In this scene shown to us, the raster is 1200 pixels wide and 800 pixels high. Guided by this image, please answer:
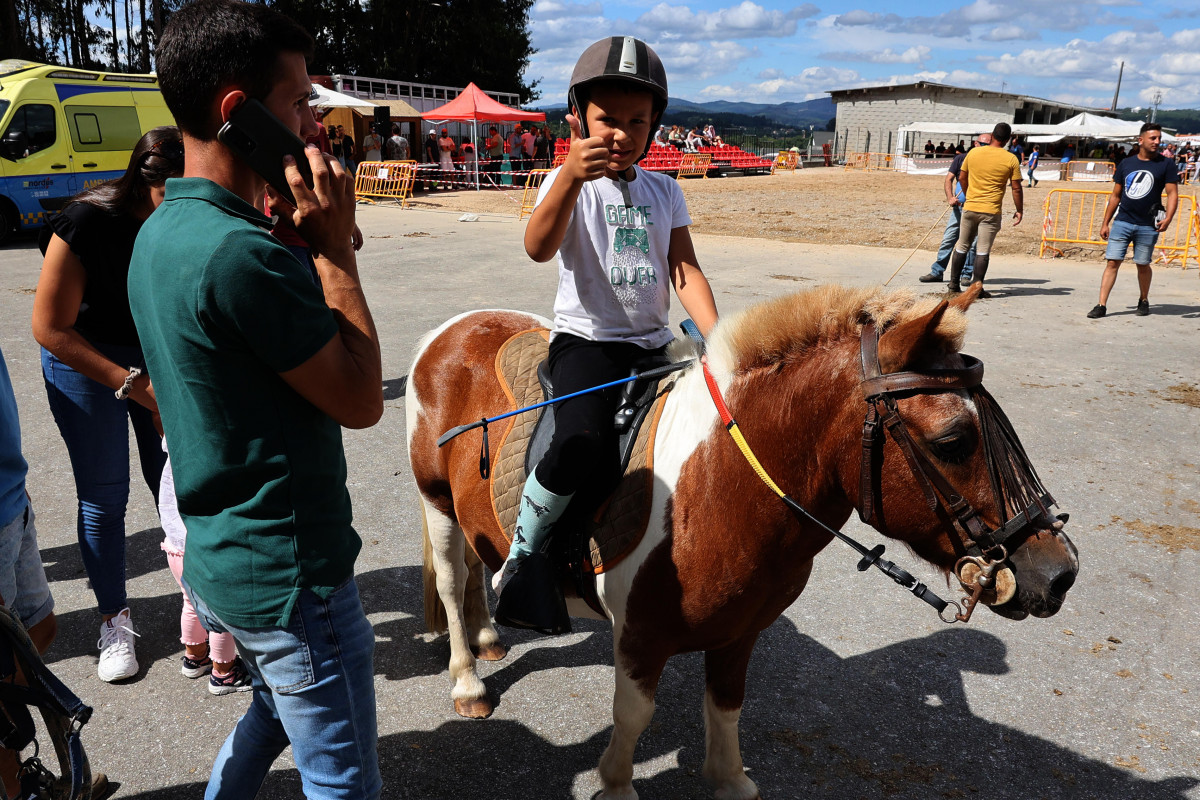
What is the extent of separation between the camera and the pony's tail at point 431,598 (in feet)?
11.3

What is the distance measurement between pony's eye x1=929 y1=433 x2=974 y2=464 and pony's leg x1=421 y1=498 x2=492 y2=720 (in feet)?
6.88

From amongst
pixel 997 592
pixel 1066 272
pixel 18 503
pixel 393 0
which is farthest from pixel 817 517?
pixel 393 0

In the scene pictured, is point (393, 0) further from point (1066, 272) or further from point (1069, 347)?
point (1069, 347)

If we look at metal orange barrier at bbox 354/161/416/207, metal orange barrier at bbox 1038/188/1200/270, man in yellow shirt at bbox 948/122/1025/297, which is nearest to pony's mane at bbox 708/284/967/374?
man in yellow shirt at bbox 948/122/1025/297

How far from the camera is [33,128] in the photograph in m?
13.8

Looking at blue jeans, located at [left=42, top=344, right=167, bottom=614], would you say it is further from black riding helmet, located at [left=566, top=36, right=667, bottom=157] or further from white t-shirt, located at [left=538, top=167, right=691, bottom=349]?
black riding helmet, located at [left=566, top=36, right=667, bottom=157]

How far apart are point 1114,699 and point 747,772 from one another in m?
1.63

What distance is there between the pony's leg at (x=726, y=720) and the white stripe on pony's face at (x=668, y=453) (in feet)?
1.46

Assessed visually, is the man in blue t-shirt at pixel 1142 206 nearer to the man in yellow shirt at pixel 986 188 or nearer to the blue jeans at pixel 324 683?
the man in yellow shirt at pixel 986 188

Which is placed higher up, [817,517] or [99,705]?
[817,517]

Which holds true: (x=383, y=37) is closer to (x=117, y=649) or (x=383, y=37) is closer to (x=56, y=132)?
(x=56, y=132)

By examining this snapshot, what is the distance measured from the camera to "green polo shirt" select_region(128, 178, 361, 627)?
1.32 m

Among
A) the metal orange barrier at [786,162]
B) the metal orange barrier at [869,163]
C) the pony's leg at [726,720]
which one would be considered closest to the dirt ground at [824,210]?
the metal orange barrier at [786,162]

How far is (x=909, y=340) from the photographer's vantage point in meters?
1.80
